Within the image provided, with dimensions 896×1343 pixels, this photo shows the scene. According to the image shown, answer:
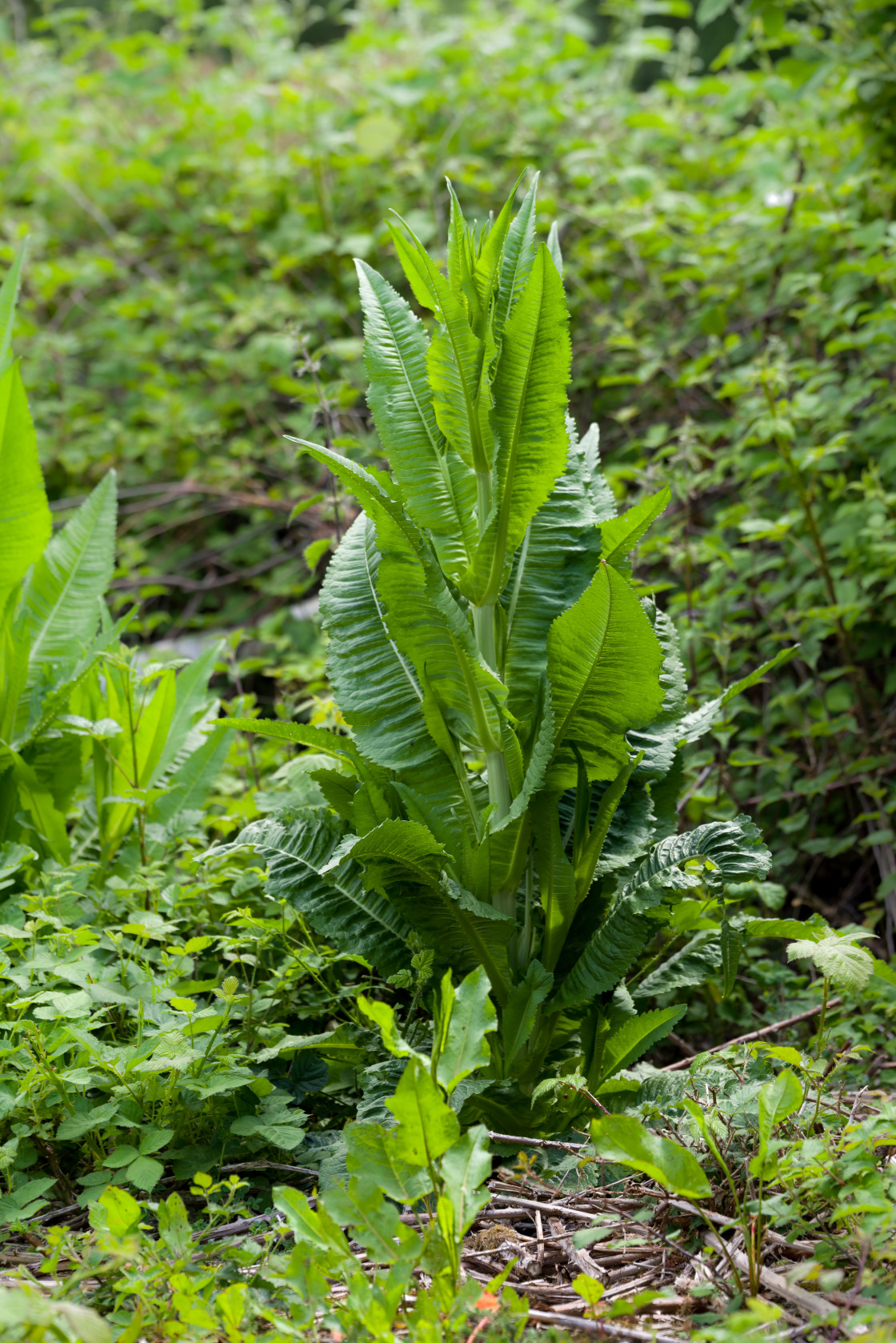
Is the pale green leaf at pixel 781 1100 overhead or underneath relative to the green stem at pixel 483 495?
underneath

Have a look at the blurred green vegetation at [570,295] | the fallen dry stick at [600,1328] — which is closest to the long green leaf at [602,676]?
the fallen dry stick at [600,1328]

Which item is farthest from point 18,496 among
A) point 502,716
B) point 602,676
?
point 602,676

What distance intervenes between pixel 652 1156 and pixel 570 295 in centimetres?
369

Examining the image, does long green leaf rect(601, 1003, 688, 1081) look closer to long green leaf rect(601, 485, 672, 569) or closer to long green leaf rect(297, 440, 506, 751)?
→ long green leaf rect(297, 440, 506, 751)

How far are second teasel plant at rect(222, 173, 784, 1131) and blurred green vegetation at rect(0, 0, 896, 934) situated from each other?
29.3 inches

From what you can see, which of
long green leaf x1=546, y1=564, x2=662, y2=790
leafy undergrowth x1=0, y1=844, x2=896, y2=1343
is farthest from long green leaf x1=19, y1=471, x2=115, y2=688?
long green leaf x1=546, y1=564, x2=662, y2=790

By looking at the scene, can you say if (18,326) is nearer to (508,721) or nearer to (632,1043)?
(508,721)

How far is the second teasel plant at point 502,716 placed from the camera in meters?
1.58

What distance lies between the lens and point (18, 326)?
510 cm

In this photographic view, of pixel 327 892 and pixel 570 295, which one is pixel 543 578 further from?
pixel 570 295

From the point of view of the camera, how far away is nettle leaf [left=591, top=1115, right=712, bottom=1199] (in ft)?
4.12

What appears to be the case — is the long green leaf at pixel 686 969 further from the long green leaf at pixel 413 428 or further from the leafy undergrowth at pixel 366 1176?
the long green leaf at pixel 413 428

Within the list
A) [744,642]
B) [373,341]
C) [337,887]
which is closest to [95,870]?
[337,887]

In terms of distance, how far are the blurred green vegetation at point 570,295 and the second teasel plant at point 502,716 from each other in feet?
2.44
